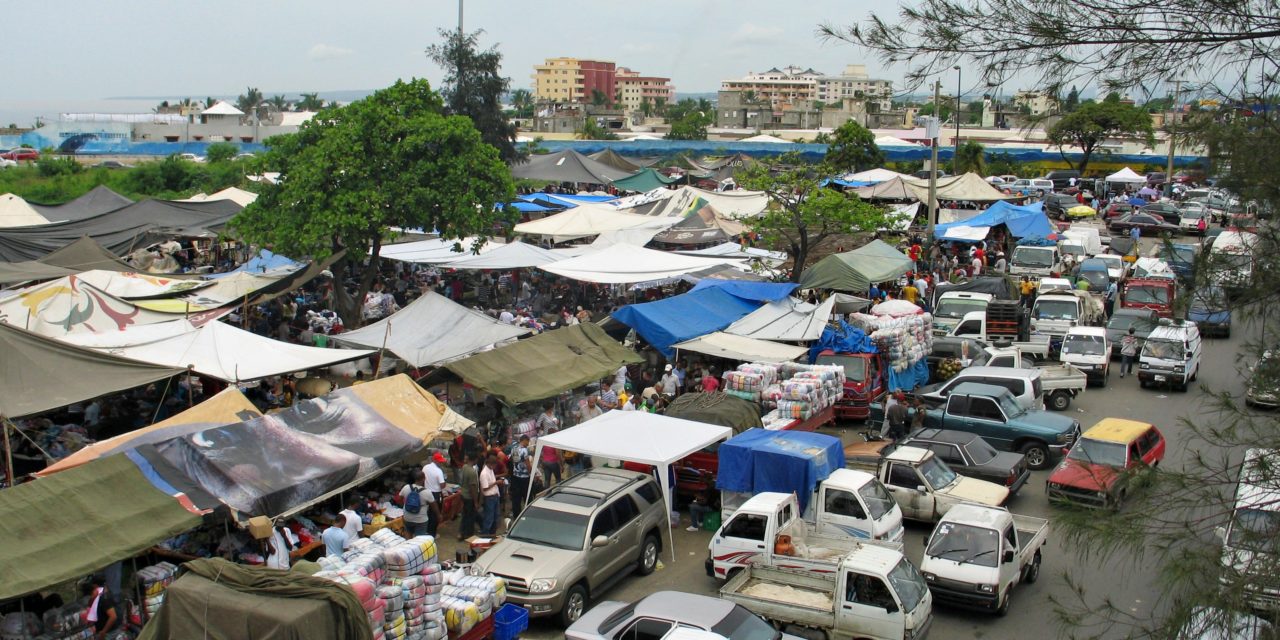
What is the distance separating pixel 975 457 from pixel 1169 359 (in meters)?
8.42

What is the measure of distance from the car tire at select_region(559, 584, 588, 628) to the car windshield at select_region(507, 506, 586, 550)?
1.55 ft

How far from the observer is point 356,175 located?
2233 cm

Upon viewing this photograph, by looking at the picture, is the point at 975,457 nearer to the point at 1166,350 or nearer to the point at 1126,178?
the point at 1166,350

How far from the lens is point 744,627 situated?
364 inches

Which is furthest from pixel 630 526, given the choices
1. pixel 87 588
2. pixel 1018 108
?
pixel 1018 108

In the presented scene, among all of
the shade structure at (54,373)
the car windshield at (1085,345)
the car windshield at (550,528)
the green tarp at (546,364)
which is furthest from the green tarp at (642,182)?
the car windshield at (550,528)

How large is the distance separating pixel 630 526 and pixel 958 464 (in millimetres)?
5639

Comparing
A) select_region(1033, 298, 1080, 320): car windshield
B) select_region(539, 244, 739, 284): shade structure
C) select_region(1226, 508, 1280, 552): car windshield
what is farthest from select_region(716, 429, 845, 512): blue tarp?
select_region(1033, 298, 1080, 320): car windshield

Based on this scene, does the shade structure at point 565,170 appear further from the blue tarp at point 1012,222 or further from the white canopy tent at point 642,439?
the white canopy tent at point 642,439

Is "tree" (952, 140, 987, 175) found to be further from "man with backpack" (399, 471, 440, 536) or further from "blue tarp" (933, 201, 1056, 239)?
"man with backpack" (399, 471, 440, 536)

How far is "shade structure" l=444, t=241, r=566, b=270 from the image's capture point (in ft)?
87.5

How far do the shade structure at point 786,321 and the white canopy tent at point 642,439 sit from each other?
6.37m

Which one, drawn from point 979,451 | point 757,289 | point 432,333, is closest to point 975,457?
point 979,451

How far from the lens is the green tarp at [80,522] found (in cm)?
900
